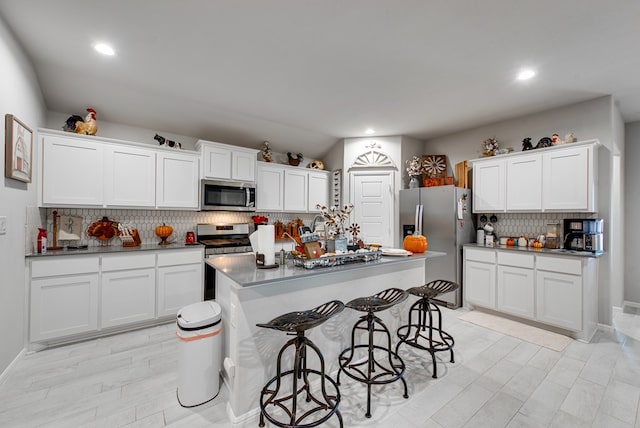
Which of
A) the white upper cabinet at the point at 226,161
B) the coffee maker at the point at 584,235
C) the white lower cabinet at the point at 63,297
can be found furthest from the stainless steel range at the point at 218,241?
the coffee maker at the point at 584,235

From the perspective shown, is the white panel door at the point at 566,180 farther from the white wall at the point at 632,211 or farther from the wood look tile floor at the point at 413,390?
the white wall at the point at 632,211

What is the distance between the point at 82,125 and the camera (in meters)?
3.06

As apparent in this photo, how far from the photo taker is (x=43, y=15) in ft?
6.47

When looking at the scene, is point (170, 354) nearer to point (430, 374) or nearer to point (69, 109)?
point (430, 374)

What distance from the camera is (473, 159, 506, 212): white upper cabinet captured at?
12.1ft

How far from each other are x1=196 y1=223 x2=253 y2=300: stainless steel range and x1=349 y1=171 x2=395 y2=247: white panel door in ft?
6.23

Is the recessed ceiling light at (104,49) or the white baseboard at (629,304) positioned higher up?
the recessed ceiling light at (104,49)

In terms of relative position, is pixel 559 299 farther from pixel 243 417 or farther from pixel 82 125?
pixel 82 125

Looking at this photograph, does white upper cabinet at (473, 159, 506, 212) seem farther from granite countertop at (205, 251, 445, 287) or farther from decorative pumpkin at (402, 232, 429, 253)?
granite countertop at (205, 251, 445, 287)

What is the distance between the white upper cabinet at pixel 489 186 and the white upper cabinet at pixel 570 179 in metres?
0.46

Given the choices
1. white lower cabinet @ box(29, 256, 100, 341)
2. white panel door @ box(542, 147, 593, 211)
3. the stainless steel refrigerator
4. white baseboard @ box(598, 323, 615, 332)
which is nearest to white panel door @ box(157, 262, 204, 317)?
white lower cabinet @ box(29, 256, 100, 341)

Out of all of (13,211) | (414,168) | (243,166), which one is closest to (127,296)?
(13,211)

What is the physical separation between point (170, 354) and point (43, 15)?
9.69ft

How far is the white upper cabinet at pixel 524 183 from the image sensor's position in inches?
133
